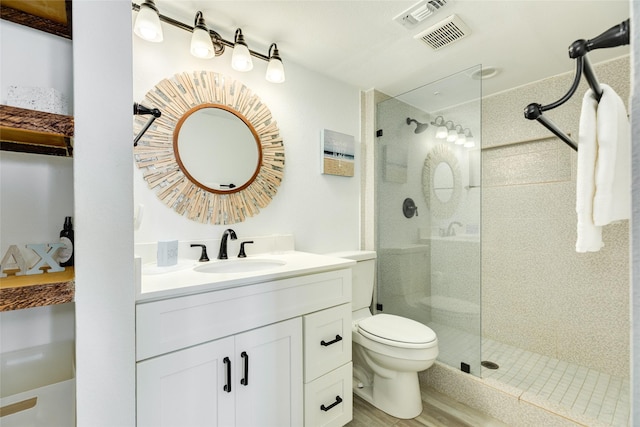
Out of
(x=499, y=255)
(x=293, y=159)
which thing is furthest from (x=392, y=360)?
(x=499, y=255)

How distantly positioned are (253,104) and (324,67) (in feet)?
2.10

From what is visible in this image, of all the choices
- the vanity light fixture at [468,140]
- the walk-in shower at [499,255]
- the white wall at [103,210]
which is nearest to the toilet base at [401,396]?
the walk-in shower at [499,255]

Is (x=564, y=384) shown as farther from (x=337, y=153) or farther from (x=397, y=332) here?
(x=337, y=153)

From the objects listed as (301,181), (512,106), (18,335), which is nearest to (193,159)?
(301,181)

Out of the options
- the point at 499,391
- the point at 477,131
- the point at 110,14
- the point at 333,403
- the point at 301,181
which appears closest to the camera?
the point at 110,14

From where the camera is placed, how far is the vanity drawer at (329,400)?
1.39 m

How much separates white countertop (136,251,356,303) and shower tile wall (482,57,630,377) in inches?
66.1

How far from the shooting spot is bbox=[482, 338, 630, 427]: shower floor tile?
1597mm

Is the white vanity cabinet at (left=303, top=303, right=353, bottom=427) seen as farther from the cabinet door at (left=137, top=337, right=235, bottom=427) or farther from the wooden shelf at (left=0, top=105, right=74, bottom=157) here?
the wooden shelf at (left=0, top=105, right=74, bottom=157)

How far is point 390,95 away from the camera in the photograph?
2523 mm

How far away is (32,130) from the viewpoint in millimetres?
692

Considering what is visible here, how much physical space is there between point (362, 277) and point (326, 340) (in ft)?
2.56

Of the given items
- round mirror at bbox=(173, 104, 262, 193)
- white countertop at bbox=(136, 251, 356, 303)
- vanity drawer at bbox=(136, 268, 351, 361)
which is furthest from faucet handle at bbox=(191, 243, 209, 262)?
vanity drawer at bbox=(136, 268, 351, 361)

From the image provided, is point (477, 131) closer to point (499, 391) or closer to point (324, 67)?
point (324, 67)
